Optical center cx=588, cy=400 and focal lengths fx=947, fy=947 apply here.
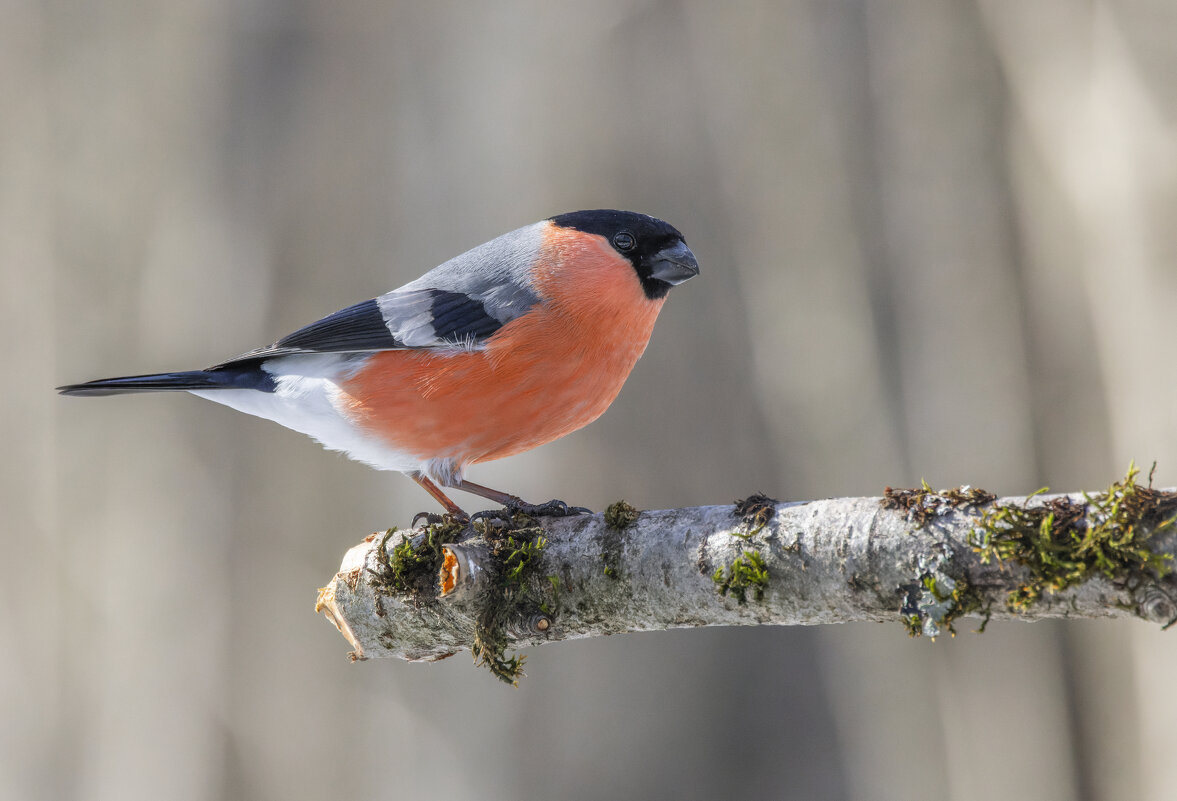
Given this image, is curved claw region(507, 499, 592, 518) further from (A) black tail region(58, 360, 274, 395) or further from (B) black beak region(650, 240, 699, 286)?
(A) black tail region(58, 360, 274, 395)

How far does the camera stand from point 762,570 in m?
1.93

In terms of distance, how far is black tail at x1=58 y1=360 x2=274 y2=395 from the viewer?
125 inches

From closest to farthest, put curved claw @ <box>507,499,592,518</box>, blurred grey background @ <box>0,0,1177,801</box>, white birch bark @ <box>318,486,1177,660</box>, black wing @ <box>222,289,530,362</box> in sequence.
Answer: white birch bark @ <box>318,486,1177,660</box>, curved claw @ <box>507,499,592,518</box>, black wing @ <box>222,289,530,362</box>, blurred grey background @ <box>0,0,1177,801</box>

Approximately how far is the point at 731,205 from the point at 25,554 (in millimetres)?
5700

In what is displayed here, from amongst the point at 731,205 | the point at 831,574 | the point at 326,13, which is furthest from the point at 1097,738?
the point at 326,13

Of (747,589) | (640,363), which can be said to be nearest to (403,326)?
(747,589)

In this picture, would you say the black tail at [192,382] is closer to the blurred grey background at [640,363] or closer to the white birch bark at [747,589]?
the white birch bark at [747,589]

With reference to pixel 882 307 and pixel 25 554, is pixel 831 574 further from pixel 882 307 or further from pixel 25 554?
pixel 25 554

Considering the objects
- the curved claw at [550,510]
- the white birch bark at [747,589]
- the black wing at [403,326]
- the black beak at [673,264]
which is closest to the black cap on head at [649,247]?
the black beak at [673,264]

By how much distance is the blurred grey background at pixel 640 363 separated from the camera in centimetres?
493

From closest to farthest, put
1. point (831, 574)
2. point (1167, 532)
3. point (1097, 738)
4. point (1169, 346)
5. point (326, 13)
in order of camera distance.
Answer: point (1167, 532) < point (831, 574) < point (1169, 346) < point (1097, 738) < point (326, 13)

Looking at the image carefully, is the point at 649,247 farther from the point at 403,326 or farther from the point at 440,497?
the point at 440,497

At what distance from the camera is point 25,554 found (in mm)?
7020

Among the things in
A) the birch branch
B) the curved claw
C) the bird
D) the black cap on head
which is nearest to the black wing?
the bird
